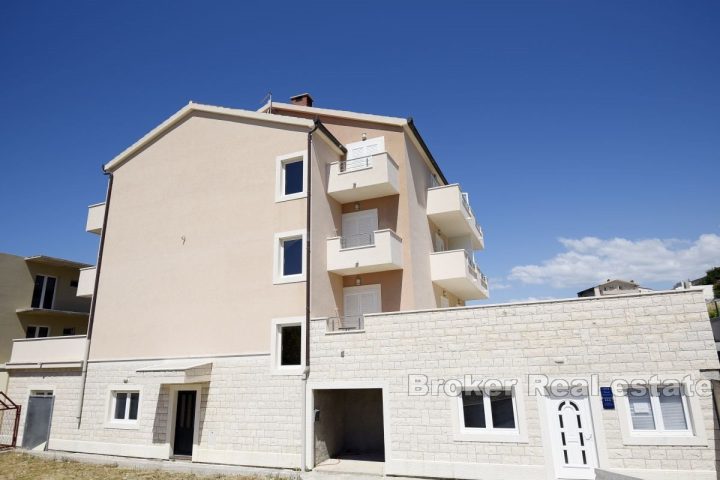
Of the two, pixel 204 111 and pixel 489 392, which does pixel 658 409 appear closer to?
pixel 489 392

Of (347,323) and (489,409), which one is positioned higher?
(347,323)

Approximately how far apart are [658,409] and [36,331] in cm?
3181

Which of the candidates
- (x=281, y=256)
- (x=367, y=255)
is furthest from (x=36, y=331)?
(x=367, y=255)

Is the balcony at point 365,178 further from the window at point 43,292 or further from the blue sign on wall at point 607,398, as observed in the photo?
the window at point 43,292

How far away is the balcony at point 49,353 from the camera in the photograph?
792 inches

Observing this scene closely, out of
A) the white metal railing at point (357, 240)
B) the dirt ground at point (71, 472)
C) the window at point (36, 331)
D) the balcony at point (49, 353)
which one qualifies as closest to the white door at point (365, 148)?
the white metal railing at point (357, 240)

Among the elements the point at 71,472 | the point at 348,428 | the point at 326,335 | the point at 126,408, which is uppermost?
the point at 326,335

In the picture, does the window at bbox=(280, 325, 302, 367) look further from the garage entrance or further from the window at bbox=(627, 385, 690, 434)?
the window at bbox=(627, 385, 690, 434)

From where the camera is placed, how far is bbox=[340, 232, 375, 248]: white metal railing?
1891cm

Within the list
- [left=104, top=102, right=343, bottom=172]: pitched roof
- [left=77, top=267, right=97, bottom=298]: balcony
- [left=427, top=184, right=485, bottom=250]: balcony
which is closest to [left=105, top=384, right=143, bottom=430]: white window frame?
[left=77, top=267, right=97, bottom=298]: balcony

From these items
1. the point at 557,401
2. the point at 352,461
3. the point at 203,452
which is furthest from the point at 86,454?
the point at 557,401

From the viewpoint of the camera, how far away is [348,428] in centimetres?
1808

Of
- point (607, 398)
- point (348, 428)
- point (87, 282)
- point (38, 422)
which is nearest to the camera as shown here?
point (607, 398)

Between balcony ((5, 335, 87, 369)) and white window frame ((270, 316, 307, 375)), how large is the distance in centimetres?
1010
